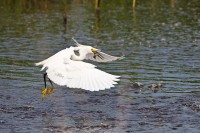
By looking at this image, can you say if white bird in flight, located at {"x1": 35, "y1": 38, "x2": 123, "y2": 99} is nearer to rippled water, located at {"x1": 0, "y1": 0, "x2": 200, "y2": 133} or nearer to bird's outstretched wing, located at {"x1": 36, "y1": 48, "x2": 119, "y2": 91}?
bird's outstretched wing, located at {"x1": 36, "y1": 48, "x2": 119, "y2": 91}

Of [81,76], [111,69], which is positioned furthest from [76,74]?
[111,69]

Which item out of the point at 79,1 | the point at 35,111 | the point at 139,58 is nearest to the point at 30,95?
the point at 35,111

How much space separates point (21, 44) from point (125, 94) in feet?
27.8

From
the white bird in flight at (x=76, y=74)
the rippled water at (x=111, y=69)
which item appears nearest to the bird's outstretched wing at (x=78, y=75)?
the white bird in flight at (x=76, y=74)

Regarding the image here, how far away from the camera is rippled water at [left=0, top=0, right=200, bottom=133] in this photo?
11.0m

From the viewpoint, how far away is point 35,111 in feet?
38.7

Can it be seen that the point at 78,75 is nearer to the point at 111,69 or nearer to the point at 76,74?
the point at 76,74

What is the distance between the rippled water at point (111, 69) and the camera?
11.0 m

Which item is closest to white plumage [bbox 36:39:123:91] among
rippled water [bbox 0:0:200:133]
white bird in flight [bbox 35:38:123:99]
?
white bird in flight [bbox 35:38:123:99]

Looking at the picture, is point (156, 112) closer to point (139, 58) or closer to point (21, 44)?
point (139, 58)

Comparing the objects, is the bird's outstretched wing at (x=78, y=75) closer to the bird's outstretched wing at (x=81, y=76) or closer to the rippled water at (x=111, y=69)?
the bird's outstretched wing at (x=81, y=76)

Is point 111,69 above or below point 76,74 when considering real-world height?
below

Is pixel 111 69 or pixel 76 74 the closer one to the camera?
pixel 76 74

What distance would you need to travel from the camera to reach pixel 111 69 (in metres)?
16.7
